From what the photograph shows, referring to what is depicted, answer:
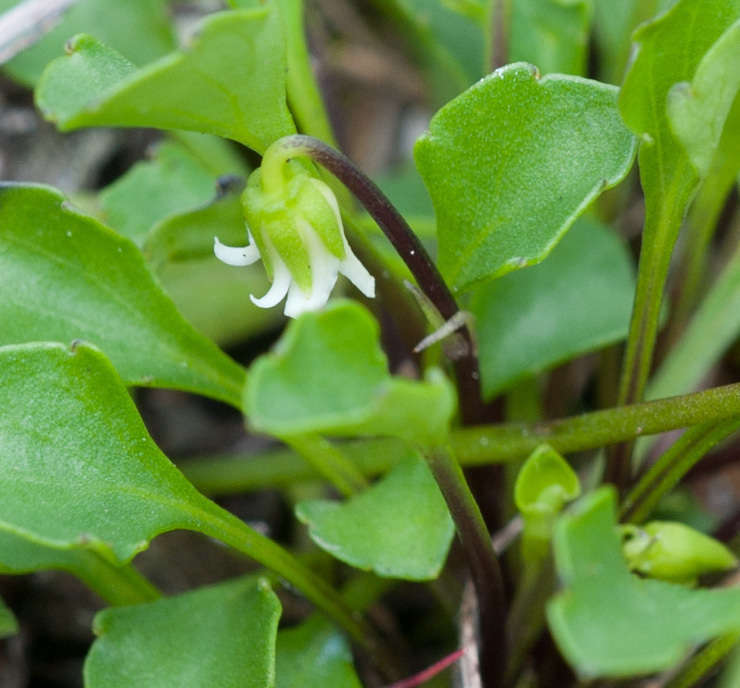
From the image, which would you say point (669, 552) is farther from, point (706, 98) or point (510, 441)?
point (706, 98)

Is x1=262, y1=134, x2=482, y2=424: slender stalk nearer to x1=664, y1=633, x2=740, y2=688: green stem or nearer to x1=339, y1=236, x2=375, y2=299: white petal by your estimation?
x1=339, y1=236, x2=375, y2=299: white petal

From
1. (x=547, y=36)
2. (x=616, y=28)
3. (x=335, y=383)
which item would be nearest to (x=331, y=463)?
(x=335, y=383)

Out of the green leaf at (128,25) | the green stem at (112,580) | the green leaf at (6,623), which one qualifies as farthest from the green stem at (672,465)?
the green leaf at (128,25)

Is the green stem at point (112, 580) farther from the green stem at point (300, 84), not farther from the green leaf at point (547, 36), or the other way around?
the green leaf at point (547, 36)

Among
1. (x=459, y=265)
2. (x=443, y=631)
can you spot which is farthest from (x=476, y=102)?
(x=443, y=631)

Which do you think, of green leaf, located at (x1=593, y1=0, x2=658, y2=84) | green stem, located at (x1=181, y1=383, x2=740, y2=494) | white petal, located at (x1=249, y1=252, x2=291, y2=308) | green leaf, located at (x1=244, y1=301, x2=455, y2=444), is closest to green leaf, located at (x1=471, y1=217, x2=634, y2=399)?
green stem, located at (x1=181, y1=383, x2=740, y2=494)

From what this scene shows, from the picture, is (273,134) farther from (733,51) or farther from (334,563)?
(334,563)
